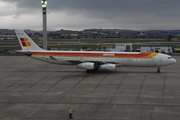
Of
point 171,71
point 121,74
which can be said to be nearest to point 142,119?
point 121,74

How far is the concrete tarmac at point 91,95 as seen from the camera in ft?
64.4

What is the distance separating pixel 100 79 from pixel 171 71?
13911 mm

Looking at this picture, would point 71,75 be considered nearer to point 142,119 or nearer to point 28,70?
point 28,70

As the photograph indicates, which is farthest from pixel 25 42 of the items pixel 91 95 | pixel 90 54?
pixel 91 95

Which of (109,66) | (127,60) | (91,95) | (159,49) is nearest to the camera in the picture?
(91,95)

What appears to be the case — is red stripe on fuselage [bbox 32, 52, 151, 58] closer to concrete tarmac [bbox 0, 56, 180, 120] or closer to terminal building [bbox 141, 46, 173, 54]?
concrete tarmac [bbox 0, 56, 180, 120]

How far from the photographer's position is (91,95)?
25.7 metres

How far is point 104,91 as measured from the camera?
89.8 feet

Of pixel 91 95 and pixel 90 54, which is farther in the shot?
pixel 90 54

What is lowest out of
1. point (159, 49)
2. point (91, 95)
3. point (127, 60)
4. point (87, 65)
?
point (91, 95)

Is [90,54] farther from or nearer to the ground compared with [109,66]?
farther from the ground

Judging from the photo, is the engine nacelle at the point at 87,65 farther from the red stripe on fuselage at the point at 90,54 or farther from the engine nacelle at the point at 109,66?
the red stripe on fuselage at the point at 90,54

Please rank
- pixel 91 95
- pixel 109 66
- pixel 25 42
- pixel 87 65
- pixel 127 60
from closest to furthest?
pixel 91 95 < pixel 87 65 < pixel 109 66 < pixel 127 60 < pixel 25 42

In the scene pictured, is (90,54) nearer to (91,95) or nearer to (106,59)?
(106,59)
